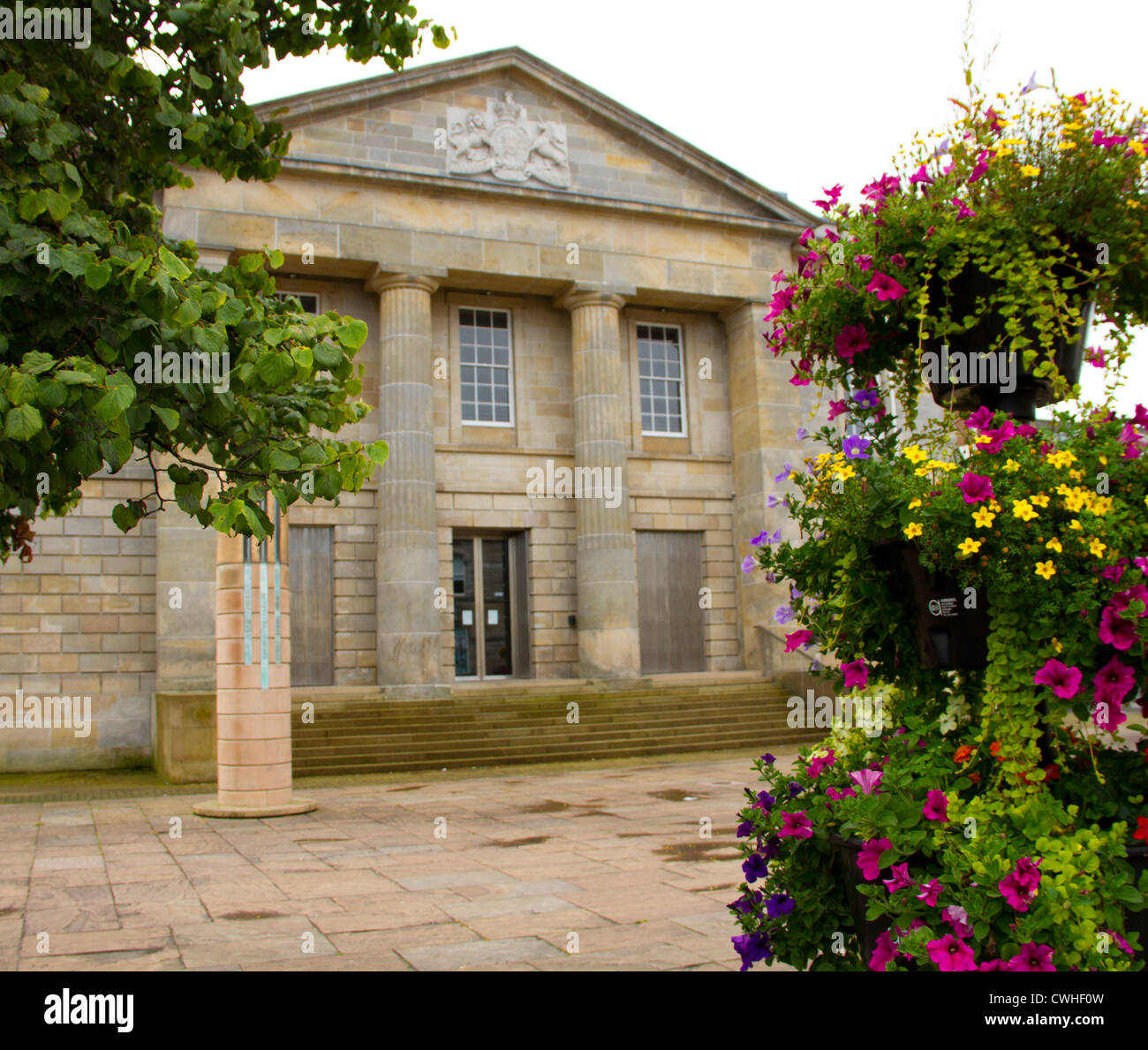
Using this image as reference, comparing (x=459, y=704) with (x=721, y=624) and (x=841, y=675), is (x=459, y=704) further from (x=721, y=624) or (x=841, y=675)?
(x=841, y=675)

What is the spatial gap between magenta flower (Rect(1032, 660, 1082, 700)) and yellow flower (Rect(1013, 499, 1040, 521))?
449 mm

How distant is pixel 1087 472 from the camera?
11.4 feet

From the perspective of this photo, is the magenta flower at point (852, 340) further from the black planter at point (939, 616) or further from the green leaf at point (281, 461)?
the green leaf at point (281, 461)

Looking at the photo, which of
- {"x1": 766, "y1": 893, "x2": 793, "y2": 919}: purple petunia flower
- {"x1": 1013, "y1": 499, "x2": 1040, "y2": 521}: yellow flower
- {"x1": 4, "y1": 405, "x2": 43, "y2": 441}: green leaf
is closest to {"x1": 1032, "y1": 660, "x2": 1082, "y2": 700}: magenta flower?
{"x1": 1013, "y1": 499, "x2": 1040, "y2": 521}: yellow flower

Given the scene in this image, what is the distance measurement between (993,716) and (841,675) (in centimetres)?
60

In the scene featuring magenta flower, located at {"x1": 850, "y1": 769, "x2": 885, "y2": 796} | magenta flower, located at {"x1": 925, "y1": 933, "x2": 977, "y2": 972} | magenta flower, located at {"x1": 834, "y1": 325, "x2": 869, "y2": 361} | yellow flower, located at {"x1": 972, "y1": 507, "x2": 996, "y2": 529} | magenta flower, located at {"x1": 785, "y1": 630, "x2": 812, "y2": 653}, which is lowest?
magenta flower, located at {"x1": 925, "y1": 933, "x2": 977, "y2": 972}

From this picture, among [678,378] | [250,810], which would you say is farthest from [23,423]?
[678,378]

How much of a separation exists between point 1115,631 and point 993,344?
3.77ft

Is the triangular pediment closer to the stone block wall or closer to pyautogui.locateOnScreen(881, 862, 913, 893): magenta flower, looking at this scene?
the stone block wall

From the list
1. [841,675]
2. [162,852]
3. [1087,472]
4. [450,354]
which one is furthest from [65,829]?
[450,354]

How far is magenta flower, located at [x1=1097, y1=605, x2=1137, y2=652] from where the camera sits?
328 cm

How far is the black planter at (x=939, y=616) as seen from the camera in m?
3.64

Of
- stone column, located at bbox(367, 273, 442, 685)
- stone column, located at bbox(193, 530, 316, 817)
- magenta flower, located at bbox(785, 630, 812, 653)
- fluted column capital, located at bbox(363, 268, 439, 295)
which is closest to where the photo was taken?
magenta flower, located at bbox(785, 630, 812, 653)
